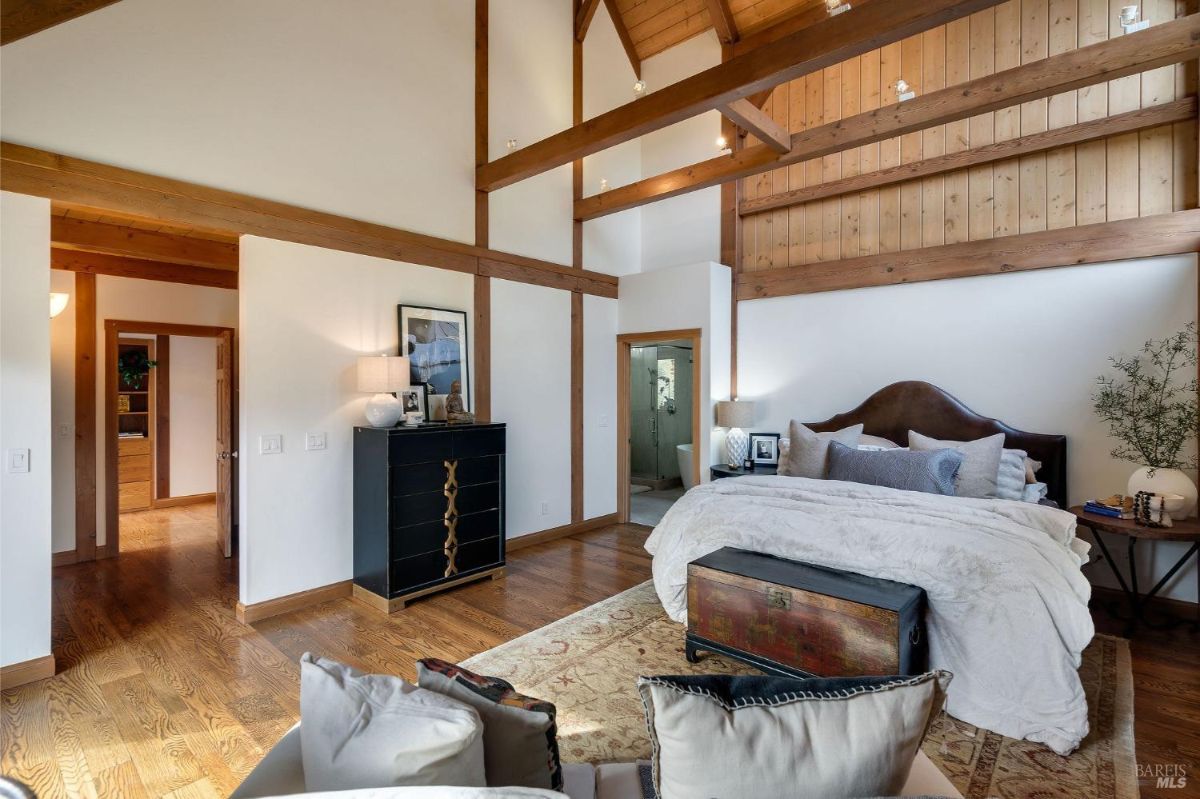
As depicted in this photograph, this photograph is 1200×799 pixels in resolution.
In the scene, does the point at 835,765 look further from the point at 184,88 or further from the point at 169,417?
the point at 169,417

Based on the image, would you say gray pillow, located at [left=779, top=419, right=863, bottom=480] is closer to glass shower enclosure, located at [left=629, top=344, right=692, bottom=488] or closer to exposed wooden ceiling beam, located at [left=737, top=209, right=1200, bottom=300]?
exposed wooden ceiling beam, located at [left=737, top=209, right=1200, bottom=300]

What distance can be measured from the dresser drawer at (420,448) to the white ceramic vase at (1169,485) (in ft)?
13.9

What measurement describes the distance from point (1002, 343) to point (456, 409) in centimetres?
402

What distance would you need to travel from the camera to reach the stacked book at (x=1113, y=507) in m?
3.33

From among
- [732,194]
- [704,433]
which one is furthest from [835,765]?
[732,194]

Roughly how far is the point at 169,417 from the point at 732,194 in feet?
22.7

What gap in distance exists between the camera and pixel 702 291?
5.42 m

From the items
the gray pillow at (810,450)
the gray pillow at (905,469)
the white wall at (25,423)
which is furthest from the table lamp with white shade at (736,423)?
the white wall at (25,423)

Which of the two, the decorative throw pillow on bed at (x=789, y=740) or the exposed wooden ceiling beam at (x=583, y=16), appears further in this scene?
the exposed wooden ceiling beam at (x=583, y=16)

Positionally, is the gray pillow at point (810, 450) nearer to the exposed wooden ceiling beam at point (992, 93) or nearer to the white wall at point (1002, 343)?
the white wall at point (1002, 343)

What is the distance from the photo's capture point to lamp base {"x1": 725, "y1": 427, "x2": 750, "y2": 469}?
5270 millimetres

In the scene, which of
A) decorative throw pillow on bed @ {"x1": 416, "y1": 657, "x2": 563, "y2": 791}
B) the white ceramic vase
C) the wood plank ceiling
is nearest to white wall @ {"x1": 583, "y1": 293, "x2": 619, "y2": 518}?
the wood plank ceiling

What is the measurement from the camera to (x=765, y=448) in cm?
529

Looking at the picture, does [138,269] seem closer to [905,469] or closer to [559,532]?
[559,532]
